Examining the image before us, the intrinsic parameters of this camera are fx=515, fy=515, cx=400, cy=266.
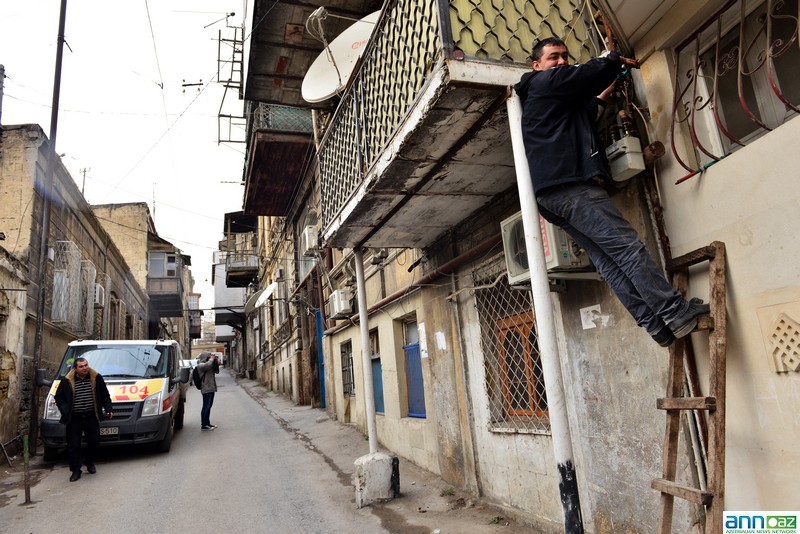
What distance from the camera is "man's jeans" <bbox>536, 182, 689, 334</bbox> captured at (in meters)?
2.77

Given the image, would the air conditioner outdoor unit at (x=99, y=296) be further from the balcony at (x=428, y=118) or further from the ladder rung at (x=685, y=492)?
the ladder rung at (x=685, y=492)

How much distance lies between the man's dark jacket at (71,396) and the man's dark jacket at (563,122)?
307 inches

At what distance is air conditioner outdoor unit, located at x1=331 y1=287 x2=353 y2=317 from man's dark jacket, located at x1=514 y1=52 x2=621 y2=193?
23.3 feet

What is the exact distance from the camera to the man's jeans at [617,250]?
109 inches

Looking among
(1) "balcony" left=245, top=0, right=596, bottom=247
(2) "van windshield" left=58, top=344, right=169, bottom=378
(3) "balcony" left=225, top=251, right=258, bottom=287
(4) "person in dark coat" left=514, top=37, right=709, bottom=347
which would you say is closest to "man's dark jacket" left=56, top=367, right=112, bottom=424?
(2) "van windshield" left=58, top=344, right=169, bottom=378

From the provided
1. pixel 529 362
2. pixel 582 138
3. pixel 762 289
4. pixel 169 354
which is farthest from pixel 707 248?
pixel 169 354

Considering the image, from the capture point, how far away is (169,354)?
412 inches

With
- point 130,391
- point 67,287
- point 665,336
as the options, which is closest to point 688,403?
point 665,336

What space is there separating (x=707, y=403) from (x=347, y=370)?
9425 millimetres

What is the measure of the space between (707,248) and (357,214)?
3.38 meters

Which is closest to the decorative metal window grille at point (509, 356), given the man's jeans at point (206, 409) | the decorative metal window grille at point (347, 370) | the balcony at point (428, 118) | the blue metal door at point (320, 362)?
the balcony at point (428, 118)

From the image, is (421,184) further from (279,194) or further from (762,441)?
(279,194)

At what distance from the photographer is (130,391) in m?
9.03

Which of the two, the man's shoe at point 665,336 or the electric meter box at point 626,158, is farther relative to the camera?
the electric meter box at point 626,158
